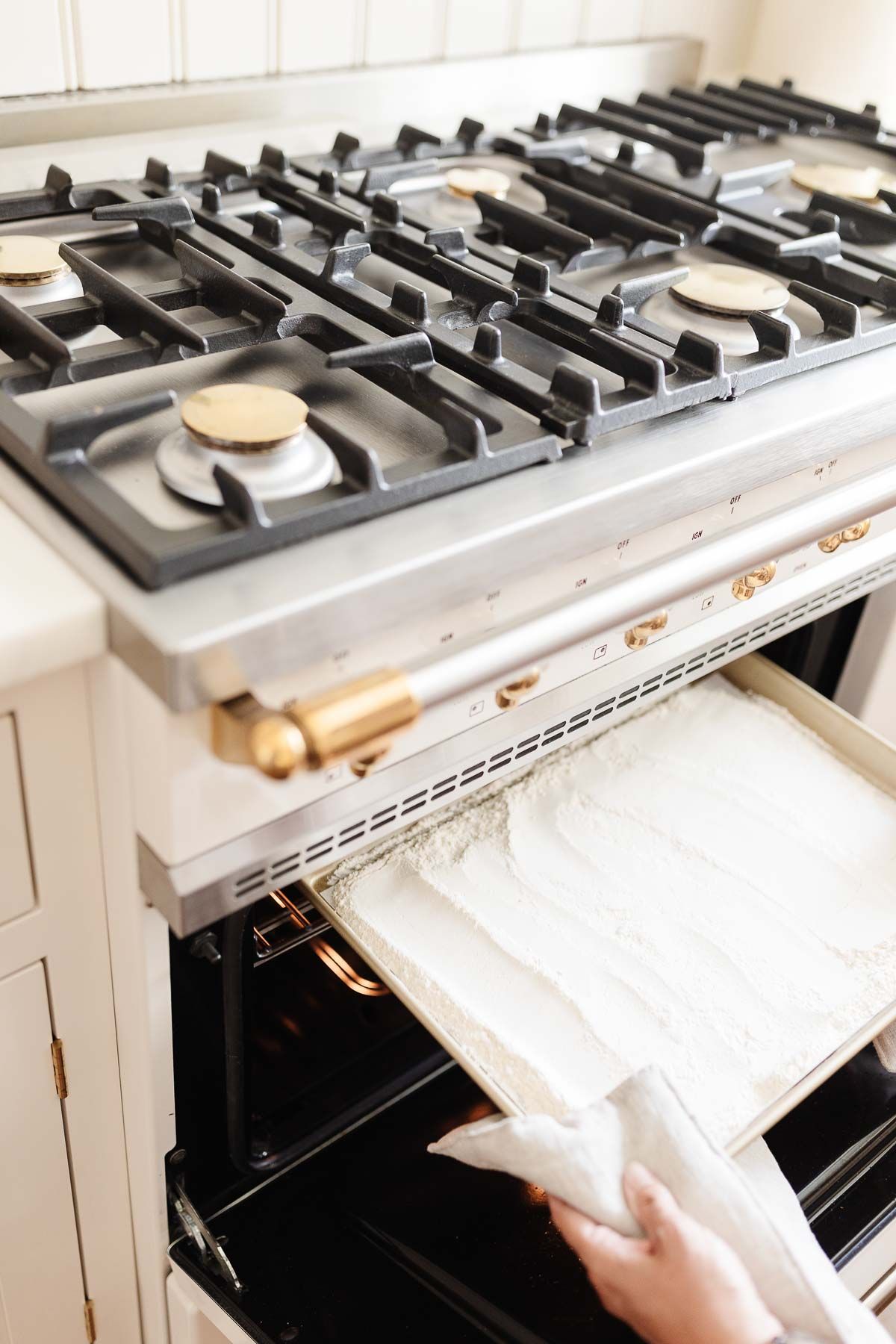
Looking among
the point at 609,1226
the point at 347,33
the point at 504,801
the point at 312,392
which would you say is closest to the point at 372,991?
the point at 504,801

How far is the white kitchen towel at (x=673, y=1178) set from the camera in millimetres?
587

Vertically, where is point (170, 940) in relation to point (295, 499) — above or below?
→ below

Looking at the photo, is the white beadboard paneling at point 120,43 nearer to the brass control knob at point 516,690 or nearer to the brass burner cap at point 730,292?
the brass burner cap at point 730,292

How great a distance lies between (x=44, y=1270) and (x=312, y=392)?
2.04 feet

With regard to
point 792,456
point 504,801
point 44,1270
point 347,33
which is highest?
point 347,33

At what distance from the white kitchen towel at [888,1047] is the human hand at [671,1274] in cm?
33

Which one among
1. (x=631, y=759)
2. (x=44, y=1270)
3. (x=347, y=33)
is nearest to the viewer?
(x=44, y=1270)

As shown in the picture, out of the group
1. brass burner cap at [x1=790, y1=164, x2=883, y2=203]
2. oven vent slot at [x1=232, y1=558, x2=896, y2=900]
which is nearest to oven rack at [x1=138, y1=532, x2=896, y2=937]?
oven vent slot at [x1=232, y1=558, x2=896, y2=900]

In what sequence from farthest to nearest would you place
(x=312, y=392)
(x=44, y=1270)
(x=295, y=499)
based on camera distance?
(x=44, y=1270)
(x=312, y=392)
(x=295, y=499)

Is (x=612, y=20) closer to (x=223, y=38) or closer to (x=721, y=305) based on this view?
(x=223, y=38)

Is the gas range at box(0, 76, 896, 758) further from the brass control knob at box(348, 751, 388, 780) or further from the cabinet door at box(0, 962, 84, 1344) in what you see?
the cabinet door at box(0, 962, 84, 1344)

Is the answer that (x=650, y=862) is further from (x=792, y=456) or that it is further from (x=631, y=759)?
(x=792, y=456)

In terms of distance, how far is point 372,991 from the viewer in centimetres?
95

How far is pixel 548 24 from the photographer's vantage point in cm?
130
